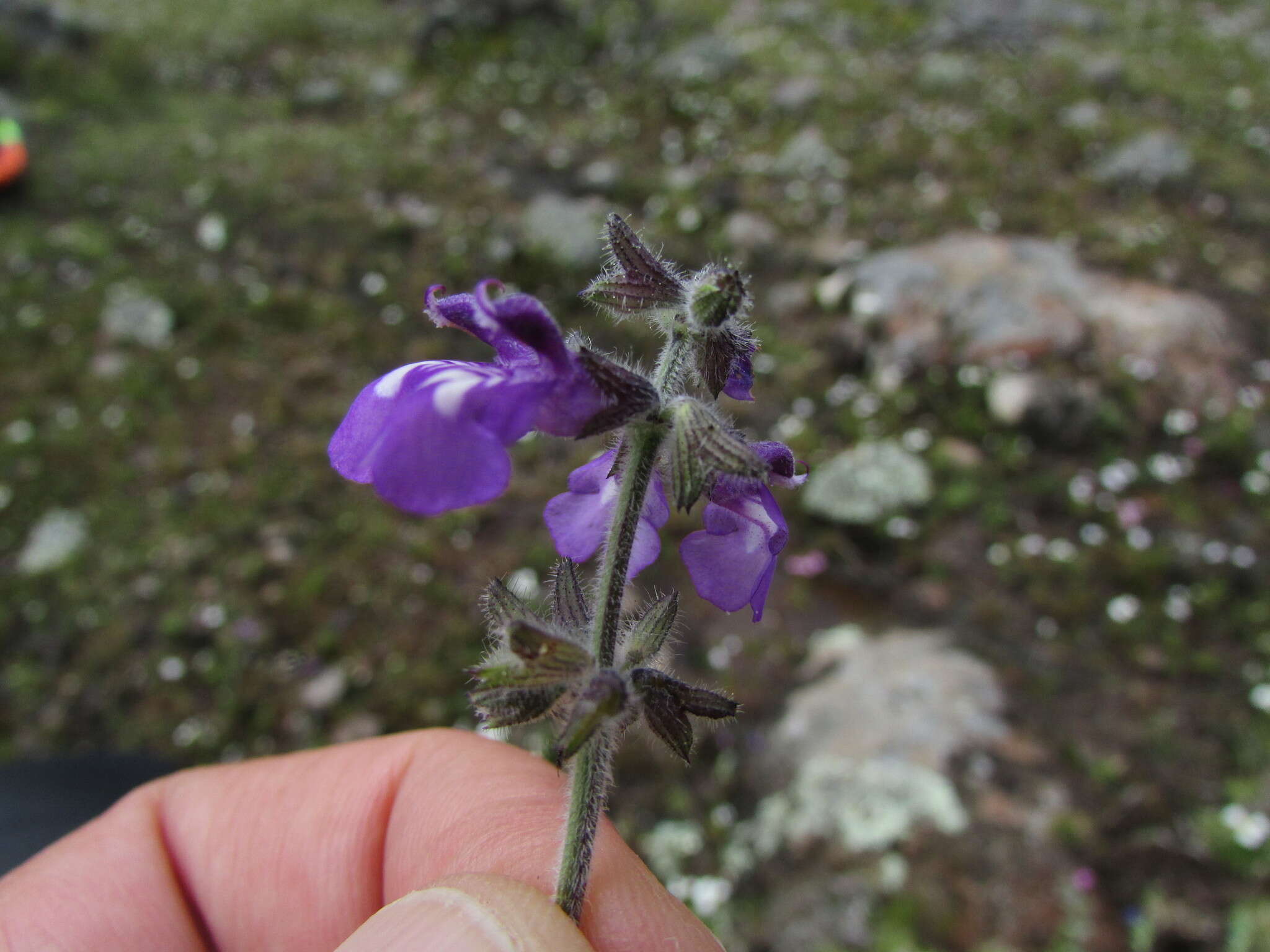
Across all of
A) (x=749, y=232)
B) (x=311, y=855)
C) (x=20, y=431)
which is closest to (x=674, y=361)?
(x=311, y=855)

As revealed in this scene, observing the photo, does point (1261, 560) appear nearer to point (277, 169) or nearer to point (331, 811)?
point (331, 811)

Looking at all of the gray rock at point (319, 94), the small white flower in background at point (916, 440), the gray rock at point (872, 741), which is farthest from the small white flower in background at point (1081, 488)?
the gray rock at point (319, 94)

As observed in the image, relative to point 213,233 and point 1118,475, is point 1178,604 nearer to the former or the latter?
point 1118,475

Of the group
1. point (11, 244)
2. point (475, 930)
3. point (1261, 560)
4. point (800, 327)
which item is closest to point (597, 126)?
point (800, 327)


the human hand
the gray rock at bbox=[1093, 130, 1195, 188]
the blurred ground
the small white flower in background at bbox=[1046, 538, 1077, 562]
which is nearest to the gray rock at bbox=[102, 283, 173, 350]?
the blurred ground

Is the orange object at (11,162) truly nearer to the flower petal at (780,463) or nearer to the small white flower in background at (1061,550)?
the flower petal at (780,463)

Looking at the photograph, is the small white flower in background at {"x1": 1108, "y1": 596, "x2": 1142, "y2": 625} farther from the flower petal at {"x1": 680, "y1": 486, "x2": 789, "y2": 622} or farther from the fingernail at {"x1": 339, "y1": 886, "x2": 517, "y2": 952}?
the fingernail at {"x1": 339, "y1": 886, "x2": 517, "y2": 952}
